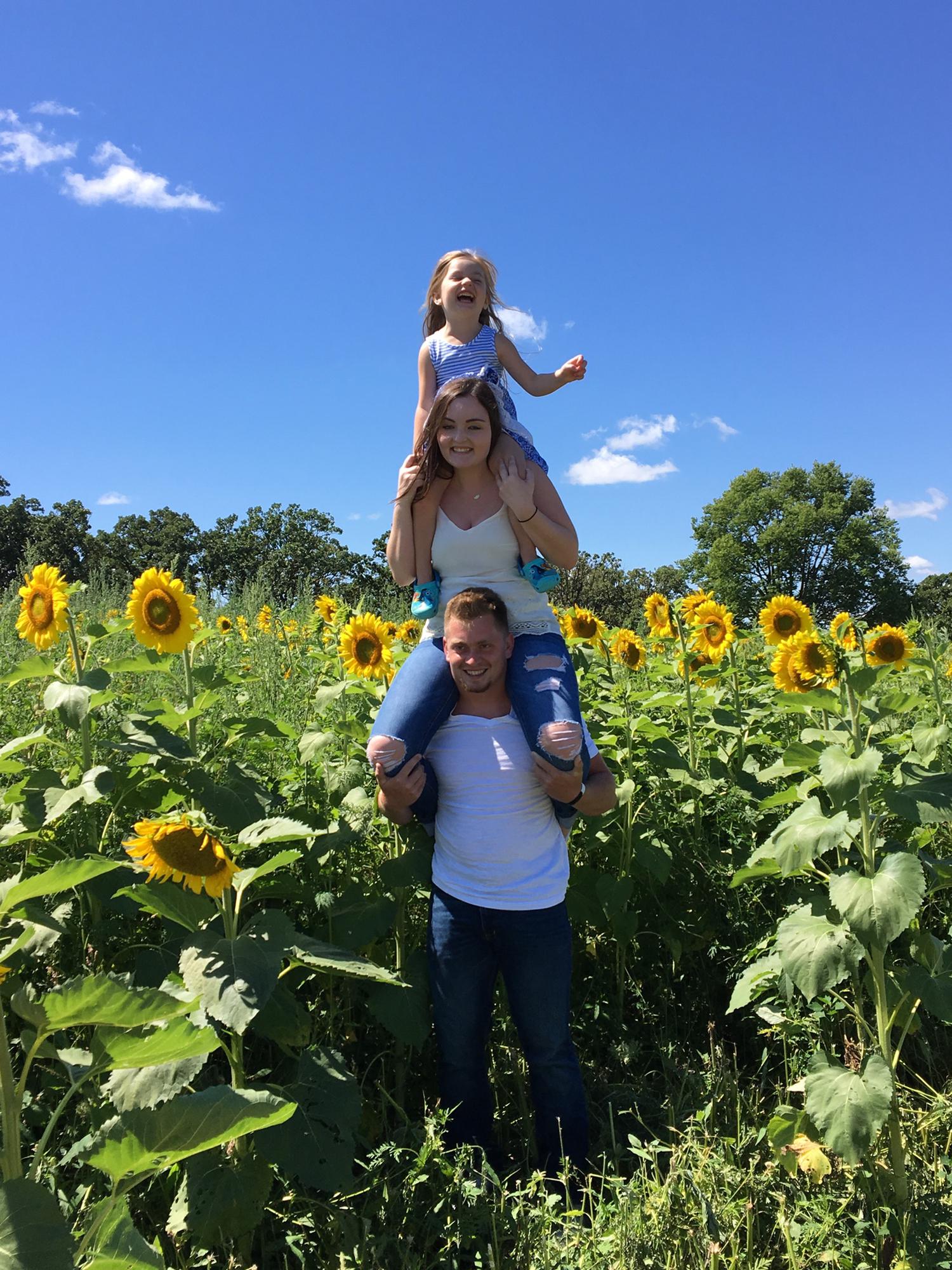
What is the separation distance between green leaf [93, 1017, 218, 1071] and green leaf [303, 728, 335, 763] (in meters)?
1.54

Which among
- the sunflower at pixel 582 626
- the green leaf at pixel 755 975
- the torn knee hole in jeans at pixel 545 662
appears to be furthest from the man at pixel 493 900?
the sunflower at pixel 582 626

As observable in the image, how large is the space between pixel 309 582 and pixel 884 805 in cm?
671

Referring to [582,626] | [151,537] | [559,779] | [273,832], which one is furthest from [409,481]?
[151,537]

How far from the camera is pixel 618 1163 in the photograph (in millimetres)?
2748

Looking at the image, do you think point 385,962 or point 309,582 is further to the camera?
point 309,582

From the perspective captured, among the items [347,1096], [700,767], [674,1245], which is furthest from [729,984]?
[347,1096]

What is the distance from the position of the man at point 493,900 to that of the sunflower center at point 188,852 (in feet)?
2.19

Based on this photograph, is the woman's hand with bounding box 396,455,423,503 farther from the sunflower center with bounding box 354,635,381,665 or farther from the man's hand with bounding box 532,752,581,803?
the man's hand with bounding box 532,752,581,803

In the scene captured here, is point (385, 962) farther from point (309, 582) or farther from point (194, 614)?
point (309, 582)

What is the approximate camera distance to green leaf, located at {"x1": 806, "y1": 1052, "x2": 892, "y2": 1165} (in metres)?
2.23

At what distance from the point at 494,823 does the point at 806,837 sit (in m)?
0.91

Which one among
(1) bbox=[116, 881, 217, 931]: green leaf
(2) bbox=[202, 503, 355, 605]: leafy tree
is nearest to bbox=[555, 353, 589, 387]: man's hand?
(1) bbox=[116, 881, 217, 931]: green leaf

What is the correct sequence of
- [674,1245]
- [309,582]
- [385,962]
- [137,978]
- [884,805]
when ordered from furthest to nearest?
[309,582] → [385,962] → [884,805] → [137,978] → [674,1245]

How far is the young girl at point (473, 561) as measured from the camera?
2.76 m
